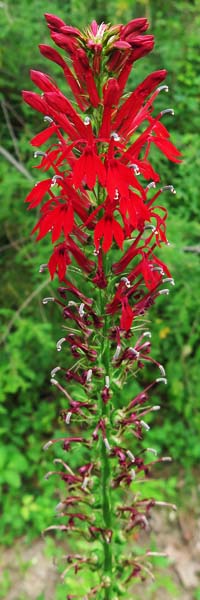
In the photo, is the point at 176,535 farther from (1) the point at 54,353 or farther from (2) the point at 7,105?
(2) the point at 7,105

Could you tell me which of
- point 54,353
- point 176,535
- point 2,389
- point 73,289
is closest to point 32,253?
point 54,353

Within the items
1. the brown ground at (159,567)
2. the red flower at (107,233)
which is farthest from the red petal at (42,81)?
the brown ground at (159,567)

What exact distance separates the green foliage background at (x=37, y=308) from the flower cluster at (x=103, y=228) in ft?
4.94

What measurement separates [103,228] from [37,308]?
8.42ft

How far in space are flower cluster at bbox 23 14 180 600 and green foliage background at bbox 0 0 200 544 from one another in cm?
151

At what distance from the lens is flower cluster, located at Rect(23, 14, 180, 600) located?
1.40 meters

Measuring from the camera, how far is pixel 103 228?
1.44m

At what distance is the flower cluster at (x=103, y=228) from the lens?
1.40 metres

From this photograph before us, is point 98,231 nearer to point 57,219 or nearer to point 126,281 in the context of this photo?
point 57,219

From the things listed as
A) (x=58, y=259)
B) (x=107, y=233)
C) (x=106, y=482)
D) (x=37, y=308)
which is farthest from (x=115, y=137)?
(x=37, y=308)

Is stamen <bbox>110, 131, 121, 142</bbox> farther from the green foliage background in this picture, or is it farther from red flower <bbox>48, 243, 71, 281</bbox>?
the green foliage background

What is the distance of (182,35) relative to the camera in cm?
490

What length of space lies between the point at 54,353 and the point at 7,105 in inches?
74.8

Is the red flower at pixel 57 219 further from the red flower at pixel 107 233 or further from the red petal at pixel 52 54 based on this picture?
the red petal at pixel 52 54
